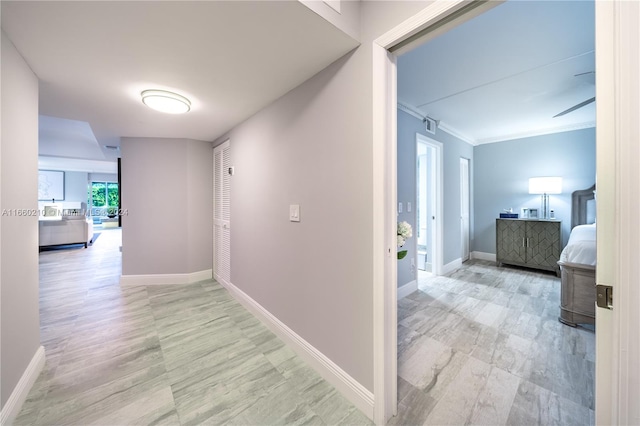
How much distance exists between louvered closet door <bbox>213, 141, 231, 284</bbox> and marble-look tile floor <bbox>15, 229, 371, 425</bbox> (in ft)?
2.01

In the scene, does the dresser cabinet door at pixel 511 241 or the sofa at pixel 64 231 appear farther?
the sofa at pixel 64 231

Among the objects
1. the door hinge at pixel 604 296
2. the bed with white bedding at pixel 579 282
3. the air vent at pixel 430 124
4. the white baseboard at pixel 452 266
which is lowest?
the white baseboard at pixel 452 266

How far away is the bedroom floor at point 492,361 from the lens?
4.64ft

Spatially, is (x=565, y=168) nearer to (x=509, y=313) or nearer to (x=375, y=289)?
(x=509, y=313)

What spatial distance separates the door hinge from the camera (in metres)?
0.70

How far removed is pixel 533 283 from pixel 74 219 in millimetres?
9617

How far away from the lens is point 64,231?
19.4 feet

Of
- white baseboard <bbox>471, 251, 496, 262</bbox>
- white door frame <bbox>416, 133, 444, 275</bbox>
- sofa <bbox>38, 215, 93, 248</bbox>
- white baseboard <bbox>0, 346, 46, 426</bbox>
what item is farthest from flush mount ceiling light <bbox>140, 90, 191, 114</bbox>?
sofa <bbox>38, 215, 93, 248</bbox>

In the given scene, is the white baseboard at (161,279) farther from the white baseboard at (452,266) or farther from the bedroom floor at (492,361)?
the white baseboard at (452,266)

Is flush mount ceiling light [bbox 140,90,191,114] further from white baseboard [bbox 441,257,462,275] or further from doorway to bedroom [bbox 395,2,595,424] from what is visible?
white baseboard [bbox 441,257,462,275]

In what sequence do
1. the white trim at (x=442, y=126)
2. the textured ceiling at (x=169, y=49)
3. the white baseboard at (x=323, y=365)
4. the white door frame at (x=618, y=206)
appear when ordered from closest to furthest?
the white door frame at (x=618, y=206), the textured ceiling at (x=169, y=49), the white baseboard at (x=323, y=365), the white trim at (x=442, y=126)

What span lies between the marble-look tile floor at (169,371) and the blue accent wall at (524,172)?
15.7 ft

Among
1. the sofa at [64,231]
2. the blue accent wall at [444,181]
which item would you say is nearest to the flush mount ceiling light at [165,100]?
the blue accent wall at [444,181]

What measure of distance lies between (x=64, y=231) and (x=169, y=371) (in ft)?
21.8
